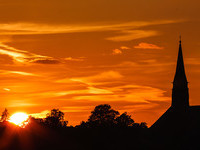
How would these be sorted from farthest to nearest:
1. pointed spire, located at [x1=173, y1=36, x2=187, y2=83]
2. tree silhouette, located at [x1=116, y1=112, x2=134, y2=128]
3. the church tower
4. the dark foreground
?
1. tree silhouette, located at [x1=116, y1=112, x2=134, y2=128]
2. pointed spire, located at [x1=173, y1=36, x2=187, y2=83]
3. the church tower
4. the dark foreground

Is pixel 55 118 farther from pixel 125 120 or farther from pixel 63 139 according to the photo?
pixel 63 139

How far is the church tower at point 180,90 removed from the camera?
11162cm

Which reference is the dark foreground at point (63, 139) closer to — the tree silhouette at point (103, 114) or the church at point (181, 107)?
the church at point (181, 107)

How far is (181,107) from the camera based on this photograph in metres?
113

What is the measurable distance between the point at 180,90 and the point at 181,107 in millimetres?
3120

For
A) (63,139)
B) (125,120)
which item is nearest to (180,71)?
(63,139)

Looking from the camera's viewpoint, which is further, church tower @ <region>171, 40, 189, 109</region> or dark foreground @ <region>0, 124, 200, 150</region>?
church tower @ <region>171, 40, 189, 109</region>

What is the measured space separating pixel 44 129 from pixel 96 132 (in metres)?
7.91

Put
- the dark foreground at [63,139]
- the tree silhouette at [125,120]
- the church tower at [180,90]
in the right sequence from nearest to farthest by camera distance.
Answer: the dark foreground at [63,139]
the church tower at [180,90]
the tree silhouette at [125,120]

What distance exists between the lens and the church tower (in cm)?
11162

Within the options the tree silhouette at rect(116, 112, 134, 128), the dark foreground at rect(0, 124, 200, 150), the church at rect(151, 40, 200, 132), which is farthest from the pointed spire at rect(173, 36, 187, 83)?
the tree silhouette at rect(116, 112, 134, 128)

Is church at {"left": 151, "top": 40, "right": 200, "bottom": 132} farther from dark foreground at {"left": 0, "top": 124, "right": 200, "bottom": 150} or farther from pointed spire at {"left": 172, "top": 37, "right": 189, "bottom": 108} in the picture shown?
dark foreground at {"left": 0, "top": 124, "right": 200, "bottom": 150}

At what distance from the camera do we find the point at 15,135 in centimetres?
8475

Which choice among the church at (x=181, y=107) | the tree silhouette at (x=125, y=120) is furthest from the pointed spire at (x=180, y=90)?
the tree silhouette at (x=125, y=120)
